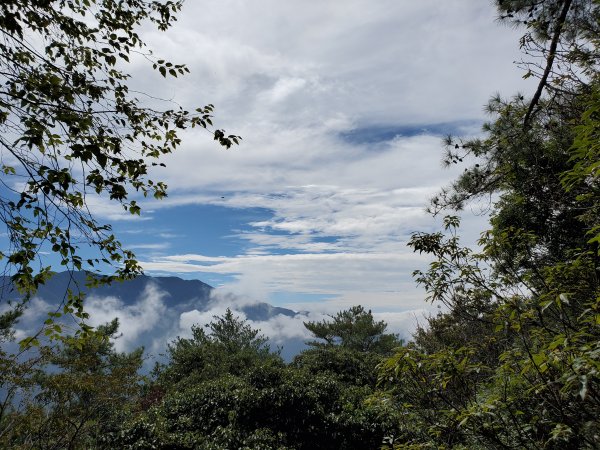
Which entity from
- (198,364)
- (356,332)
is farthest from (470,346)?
(356,332)

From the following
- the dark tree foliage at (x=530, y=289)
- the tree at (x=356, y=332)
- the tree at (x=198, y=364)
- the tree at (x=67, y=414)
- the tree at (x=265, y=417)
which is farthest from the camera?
the tree at (x=356, y=332)

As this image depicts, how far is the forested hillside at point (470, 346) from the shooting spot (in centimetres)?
310

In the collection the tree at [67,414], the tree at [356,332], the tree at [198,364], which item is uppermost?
the tree at [356,332]

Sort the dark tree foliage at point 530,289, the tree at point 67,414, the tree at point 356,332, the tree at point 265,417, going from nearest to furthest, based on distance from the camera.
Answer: the dark tree foliage at point 530,289
the tree at point 265,417
the tree at point 67,414
the tree at point 356,332

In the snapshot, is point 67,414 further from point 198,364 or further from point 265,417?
point 198,364

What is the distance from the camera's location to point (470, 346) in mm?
4117

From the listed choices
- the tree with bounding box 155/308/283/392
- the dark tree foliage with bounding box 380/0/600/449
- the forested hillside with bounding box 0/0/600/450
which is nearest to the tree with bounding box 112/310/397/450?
the forested hillside with bounding box 0/0/600/450

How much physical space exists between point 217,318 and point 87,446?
26266 mm

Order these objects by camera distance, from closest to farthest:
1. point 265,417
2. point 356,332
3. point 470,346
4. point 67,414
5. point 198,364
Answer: point 470,346 < point 265,417 < point 67,414 < point 198,364 < point 356,332

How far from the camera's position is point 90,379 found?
11.5 m

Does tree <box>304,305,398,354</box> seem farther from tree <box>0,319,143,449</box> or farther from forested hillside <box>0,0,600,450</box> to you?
tree <box>0,319,143,449</box>

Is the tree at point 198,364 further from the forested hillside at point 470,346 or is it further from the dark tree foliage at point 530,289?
the dark tree foliage at point 530,289

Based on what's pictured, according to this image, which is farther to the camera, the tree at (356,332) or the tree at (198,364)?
the tree at (356,332)

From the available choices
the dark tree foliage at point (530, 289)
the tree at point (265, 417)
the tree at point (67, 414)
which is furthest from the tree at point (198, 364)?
the dark tree foliage at point (530, 289)
